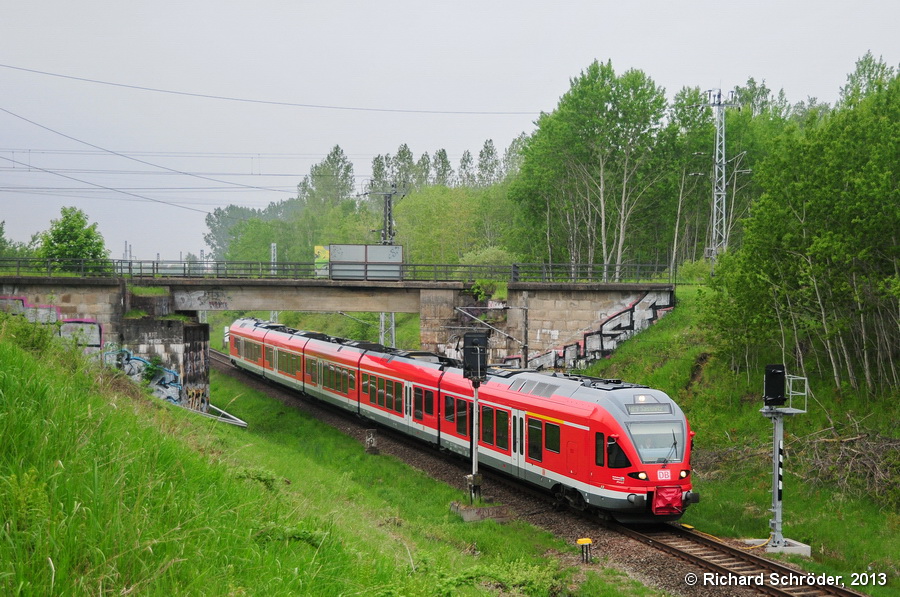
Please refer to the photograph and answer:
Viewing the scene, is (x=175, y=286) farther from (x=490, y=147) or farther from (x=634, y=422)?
(x=490, y=147)

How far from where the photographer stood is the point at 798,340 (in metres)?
22.6

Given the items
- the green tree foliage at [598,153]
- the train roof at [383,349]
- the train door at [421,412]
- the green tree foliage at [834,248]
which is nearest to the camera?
the green tree foliage at [834,248]

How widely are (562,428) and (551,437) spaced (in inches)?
20.9

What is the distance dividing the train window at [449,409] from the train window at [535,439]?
14.4 ft

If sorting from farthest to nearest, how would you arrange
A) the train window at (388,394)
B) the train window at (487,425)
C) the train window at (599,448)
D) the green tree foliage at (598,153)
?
1. the green tree foliage at (598,153)
2. the train window at (388,394)
3. the train window at (487,425)
4. the train window at (599,448)

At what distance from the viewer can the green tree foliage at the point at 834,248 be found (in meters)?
18.6

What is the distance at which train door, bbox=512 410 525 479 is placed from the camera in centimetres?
1803

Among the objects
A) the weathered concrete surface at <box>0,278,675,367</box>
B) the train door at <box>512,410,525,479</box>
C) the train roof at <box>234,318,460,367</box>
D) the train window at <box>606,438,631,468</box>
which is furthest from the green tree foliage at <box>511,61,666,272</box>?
the train window at <box>606,438,631,468</box>

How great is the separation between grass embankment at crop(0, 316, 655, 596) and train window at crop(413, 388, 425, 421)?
35.3 feet

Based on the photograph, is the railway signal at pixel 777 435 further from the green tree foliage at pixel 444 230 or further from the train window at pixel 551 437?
the green tree foliage at pixel 444 230

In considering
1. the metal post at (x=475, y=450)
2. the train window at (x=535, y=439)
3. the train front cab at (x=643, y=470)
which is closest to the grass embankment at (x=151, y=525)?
the train front cab at (x=643, y=470)

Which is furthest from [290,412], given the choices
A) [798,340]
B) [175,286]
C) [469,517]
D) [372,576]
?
[372,576]

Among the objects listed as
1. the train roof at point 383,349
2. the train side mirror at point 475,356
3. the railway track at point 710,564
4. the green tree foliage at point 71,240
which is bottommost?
the railway track at point 710,564

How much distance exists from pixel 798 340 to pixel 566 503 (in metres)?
9.93
